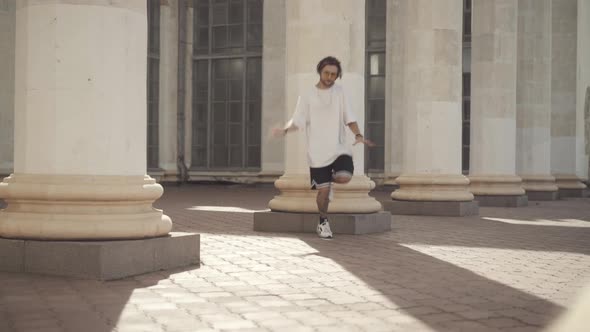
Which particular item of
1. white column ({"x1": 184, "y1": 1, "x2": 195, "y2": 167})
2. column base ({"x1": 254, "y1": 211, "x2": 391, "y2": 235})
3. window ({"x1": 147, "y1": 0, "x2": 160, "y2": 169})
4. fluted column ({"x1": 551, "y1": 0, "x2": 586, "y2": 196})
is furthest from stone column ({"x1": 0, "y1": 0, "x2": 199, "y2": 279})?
white column ({"x1": 184, "y1": 1, "x2": 195, "y2": 167})

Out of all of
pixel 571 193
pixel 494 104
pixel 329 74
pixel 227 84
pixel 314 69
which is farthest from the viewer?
pixel 227 84

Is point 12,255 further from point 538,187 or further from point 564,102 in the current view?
point 564,102

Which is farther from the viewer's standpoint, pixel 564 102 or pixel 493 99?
pixel 564 102

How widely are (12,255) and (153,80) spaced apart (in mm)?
25329

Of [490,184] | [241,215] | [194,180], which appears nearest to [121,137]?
[241,215]

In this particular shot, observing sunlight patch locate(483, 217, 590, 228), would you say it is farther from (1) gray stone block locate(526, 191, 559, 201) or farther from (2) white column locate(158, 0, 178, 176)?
Answer: (2) white column locate(158, 0, 178, 176)

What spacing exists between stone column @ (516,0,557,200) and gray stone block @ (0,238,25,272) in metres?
19.9

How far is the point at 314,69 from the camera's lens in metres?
12.4

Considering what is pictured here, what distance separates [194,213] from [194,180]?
16.3 metres

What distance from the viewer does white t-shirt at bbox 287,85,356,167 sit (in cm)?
1072

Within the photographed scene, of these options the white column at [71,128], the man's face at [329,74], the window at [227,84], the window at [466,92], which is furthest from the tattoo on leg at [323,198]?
the window at [227,84]

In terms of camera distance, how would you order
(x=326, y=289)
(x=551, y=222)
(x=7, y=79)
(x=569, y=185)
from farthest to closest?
(x=569, y=185) < (x=7, y=79) < (x=551, y=222) < (x=326, y=289)

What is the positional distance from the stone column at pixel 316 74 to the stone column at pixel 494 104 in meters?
9.30

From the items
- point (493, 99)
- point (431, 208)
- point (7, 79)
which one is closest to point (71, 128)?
point (431, 208)
